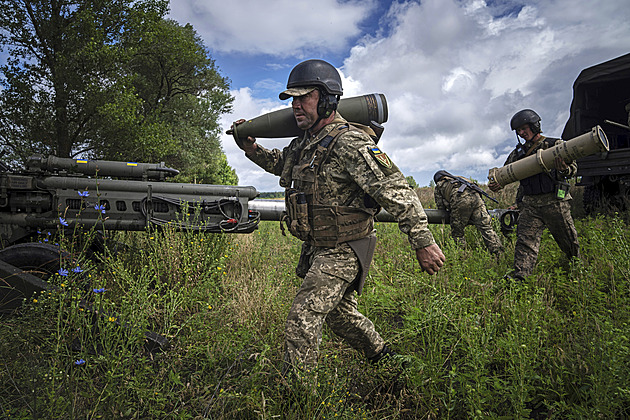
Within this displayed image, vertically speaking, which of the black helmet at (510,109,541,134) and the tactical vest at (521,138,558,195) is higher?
the black helmet at (510,109,541,134)

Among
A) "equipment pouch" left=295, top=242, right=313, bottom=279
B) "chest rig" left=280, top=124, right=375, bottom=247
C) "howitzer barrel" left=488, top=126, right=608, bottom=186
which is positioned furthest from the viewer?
"howitzer barrel" left=488, top=126, right=608, bottom=186

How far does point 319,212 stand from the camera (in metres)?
2.67

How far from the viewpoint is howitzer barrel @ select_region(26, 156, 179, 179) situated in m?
4.84

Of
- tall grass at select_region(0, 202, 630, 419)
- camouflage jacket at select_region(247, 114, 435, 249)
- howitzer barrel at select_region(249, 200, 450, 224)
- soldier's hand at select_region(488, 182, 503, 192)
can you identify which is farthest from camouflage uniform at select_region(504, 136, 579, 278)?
camouflage jacket at select_region(247, 114, 435, 249)

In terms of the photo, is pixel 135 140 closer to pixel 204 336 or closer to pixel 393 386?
pixel 204 336

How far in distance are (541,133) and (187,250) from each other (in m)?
4.85

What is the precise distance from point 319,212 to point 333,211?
102mm

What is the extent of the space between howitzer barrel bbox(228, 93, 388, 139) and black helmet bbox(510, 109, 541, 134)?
2852 mm

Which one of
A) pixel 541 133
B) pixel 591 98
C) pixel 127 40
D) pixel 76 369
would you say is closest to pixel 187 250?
pixel 76 369

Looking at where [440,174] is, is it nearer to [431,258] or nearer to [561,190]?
[561,190]

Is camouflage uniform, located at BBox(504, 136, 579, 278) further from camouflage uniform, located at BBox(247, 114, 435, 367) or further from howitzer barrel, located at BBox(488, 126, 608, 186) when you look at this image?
camouflage uniform, located at BBox(247, 114, 435, 367)

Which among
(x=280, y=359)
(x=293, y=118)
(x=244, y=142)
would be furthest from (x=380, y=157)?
(x=280, y=359)

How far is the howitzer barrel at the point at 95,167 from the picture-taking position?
4840mm

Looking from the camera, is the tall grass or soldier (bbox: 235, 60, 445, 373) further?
soldier (bbox: 235, 60, 445, 373)
